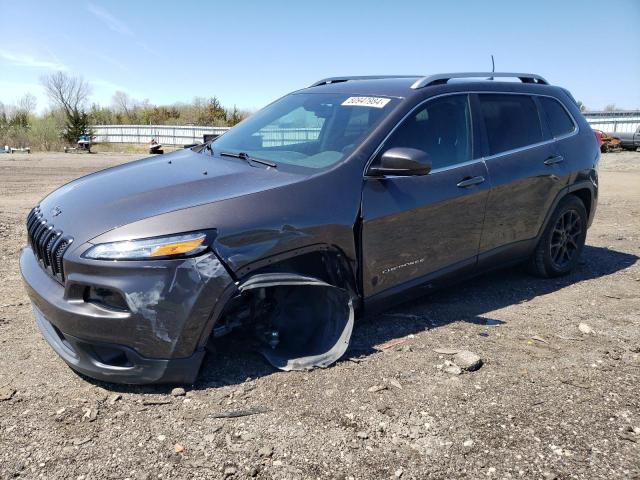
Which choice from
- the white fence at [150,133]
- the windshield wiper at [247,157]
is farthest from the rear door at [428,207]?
the white fence at [150,133]

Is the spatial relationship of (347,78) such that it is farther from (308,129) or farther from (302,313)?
(302,313)

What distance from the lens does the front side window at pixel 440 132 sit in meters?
3.76

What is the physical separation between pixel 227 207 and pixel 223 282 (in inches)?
16.6

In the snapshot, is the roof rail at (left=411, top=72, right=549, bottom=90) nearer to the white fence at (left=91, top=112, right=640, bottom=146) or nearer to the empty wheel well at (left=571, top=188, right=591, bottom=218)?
the empty wheel well at (left=571, top=188, right=591, bottom=218)

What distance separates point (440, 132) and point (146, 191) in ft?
7.20

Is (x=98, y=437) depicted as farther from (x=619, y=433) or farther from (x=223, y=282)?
(x=619, y=433)

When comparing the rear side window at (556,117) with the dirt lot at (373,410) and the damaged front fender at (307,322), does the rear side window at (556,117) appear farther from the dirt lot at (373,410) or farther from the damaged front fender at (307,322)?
the damaged front fender at (307,322)

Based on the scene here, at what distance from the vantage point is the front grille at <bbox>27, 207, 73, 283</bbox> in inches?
115

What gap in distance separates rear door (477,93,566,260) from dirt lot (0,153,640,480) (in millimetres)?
729

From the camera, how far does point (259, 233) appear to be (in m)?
2.97

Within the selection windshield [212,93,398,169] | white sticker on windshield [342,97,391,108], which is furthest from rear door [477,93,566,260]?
windshield [212,93,398,169]

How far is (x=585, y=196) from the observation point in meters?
5.35

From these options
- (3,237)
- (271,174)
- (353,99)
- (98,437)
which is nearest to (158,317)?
(98,437)

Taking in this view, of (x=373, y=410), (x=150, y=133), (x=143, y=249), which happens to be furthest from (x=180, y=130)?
(x=373, y=410)
